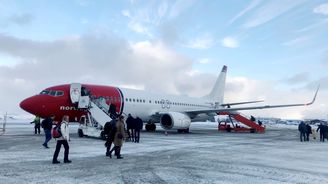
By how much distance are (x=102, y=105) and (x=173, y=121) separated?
6.30 m

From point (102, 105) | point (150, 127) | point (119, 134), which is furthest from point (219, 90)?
point (119, 134)

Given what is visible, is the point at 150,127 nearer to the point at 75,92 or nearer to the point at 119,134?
the point at 75,92

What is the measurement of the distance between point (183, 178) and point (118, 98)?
1815cm

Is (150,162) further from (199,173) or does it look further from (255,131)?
(255,131)

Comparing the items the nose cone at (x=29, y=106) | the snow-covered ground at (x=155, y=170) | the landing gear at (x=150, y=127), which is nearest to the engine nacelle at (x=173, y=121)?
the landing gear at (x=150, y=127)

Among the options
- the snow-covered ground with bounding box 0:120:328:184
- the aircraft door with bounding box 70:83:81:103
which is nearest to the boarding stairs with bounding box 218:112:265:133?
the aircraft door with bounding box 70:83:81:103

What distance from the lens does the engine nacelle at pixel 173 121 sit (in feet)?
87.2

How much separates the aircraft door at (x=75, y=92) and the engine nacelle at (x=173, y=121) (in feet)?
26.1

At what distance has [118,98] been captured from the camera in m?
25.7

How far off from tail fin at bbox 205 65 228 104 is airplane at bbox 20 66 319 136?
758 centimetres

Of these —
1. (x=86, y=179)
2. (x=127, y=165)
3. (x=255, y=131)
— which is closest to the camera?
(x=86, y=179)

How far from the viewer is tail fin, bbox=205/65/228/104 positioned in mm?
41875

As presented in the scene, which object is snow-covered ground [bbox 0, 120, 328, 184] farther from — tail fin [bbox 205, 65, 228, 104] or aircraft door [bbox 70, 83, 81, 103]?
tail fin [bbox 205, 65, 228, 104]

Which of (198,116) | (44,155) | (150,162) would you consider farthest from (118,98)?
(150,162)
